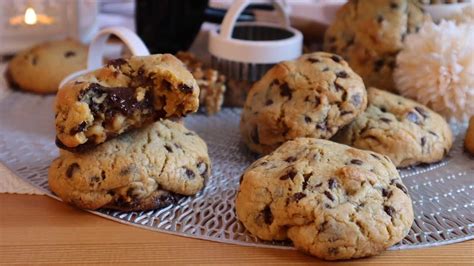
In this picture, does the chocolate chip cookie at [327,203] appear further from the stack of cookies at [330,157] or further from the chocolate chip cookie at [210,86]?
the chocolate chip cookie at [210,86]

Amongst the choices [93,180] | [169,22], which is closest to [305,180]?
[93,180]

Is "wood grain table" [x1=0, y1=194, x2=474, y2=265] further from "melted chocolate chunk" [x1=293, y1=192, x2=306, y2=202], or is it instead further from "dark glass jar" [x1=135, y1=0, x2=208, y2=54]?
"dark glass jar" [x1=135, y1=0, x2=208, y2=54]

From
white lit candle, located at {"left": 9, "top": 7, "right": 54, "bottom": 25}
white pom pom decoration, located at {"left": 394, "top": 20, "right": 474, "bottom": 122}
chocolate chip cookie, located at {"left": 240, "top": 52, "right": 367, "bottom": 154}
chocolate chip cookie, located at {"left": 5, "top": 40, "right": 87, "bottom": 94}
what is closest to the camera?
chocolate chip cookie, located at {"left": 240, "top": 52, "right": 367, "bottom": 154}

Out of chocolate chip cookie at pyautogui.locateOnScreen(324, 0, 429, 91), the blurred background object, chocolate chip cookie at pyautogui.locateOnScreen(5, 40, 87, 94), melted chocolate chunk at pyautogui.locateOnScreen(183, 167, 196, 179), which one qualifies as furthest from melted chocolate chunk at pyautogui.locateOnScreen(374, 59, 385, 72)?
the blurred background object

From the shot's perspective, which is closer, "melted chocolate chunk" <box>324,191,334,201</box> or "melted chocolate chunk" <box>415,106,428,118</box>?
"melted chocolate chunk" <box>324,191,334,201</box>

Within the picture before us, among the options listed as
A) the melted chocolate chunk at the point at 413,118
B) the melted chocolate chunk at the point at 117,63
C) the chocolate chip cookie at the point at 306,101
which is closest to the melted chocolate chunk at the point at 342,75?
the chocolate chip cookie at the point at 306,101

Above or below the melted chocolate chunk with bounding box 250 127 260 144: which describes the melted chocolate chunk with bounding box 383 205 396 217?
above
